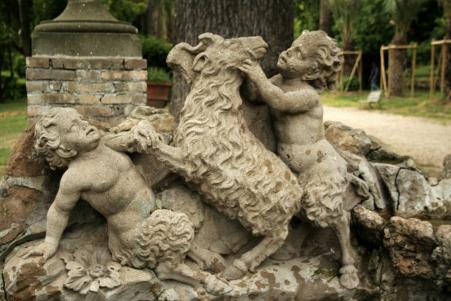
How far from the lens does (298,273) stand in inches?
93.0

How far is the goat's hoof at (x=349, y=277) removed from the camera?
2352 millimetres

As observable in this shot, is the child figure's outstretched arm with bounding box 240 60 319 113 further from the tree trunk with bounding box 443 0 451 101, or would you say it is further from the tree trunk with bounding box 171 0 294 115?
the tree trunk with bounding box 443 0 451 101

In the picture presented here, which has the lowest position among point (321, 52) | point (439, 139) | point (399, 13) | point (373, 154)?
point (439, 139)

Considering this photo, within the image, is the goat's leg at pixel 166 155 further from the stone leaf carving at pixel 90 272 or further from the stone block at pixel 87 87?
the stone block at pixel 87 87

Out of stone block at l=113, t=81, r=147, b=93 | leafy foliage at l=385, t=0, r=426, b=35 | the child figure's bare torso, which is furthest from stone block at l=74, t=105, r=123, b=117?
leafy foliage at l=385, t=0, r=426, b=35

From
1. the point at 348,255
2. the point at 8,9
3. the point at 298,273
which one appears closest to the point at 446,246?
the point at 348,255

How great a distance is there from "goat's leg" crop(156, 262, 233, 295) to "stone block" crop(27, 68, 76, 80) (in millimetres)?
4736

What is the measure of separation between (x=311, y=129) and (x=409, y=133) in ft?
26.1

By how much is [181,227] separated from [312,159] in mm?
682

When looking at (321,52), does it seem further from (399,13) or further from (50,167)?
(399,13)

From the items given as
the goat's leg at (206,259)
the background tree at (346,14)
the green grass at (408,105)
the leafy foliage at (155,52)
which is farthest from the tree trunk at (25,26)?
the goat's leg at (206,259)

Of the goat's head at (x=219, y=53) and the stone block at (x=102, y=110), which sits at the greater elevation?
the goat's head at (x=219, y=53)

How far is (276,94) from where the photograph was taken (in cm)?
228

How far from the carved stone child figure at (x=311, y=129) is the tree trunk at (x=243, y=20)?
2010 mm
